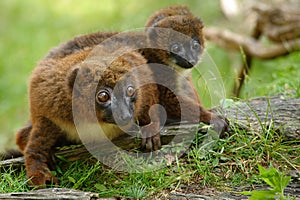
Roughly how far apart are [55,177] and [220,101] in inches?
64.9

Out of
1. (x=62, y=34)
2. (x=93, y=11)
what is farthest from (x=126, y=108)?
(x=93, y=11)

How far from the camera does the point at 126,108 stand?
13.9 ft

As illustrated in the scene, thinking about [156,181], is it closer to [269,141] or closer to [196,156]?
[196,156]

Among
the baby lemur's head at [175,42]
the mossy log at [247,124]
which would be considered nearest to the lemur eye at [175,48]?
the baby lemur's head at [175,42]

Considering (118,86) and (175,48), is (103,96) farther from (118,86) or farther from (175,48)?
(175,48)

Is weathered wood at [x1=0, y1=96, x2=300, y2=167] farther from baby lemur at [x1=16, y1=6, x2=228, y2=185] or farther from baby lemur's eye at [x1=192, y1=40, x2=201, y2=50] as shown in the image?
baby lemur's eye at [x1=192, y1=40, x2=201, y2=50]

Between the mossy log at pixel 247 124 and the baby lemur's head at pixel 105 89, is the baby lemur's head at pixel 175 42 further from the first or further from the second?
the baby lemur's head at pixel 105 89

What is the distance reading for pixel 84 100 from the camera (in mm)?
4320

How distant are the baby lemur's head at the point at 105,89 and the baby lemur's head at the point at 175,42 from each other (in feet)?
2.34

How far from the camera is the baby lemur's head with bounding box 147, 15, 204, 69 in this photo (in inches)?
199

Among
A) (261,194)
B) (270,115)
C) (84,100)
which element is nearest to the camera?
(261,194)

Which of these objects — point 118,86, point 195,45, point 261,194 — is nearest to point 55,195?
point 118,86

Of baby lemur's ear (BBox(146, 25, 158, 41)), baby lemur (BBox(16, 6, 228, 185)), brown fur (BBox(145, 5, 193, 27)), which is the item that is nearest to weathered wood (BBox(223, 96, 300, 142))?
baby lemur (BBox(16, 6, 228, 185))

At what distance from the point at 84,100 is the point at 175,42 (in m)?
1.20
